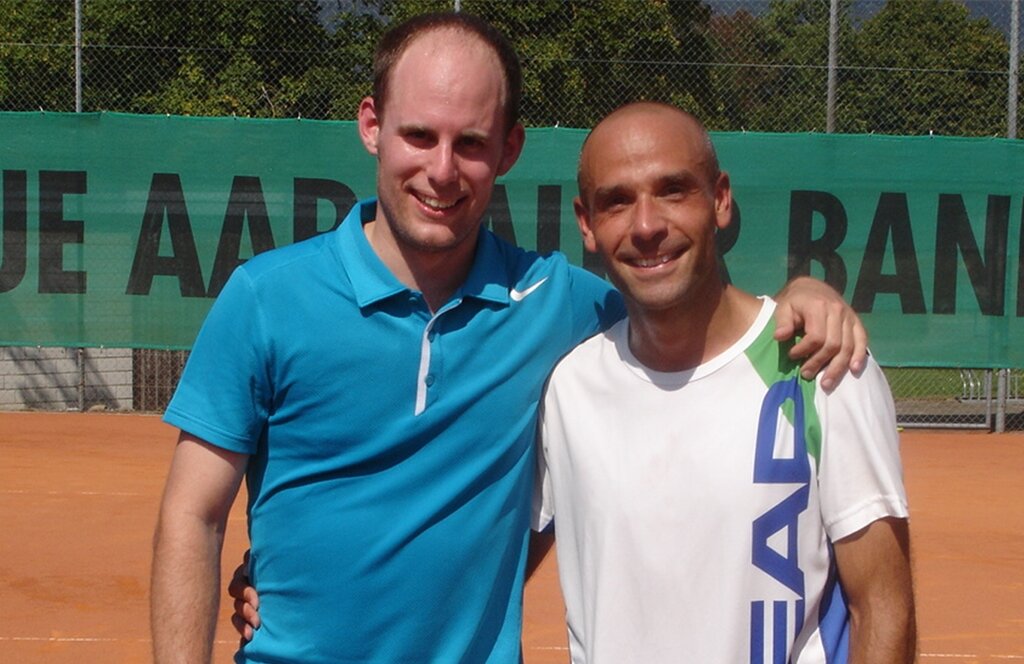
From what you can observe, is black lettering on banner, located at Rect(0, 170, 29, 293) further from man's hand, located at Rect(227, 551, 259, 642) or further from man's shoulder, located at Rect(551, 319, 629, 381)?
man's shoulder, located at Rect(551, 319, 629, 381)

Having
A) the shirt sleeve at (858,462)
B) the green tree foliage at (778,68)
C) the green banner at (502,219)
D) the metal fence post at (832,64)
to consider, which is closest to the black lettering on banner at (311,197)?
Result: the green banner at (502,219)

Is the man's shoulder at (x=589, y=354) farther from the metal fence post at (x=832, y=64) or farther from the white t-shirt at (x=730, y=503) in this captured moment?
the metal fence post at (x=832, y=64)

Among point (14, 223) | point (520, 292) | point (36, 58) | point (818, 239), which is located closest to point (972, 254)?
point (818, 239)

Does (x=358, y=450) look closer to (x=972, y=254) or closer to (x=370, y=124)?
(x=370, y=124)

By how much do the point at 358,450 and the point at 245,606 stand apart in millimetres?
366

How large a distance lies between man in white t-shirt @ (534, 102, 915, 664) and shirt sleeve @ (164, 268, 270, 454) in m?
0.54

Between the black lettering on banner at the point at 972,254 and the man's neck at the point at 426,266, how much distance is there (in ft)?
30.5

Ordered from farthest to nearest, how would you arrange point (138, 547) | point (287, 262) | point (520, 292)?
point (138, 547), point (520, 292), point (287, 262)

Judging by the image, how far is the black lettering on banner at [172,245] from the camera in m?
11.2

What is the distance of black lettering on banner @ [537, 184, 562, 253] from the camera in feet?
36.4

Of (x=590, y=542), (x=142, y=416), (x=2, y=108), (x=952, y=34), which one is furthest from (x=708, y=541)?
(x=2, y=108)

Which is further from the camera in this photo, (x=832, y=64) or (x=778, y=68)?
(x=778, y=68)

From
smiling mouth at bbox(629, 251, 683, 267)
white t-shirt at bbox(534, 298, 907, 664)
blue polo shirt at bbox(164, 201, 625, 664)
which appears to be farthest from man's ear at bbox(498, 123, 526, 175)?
white t-shirt at bbox(534, 298, 907, 664)

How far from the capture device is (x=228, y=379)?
2.28 meters
